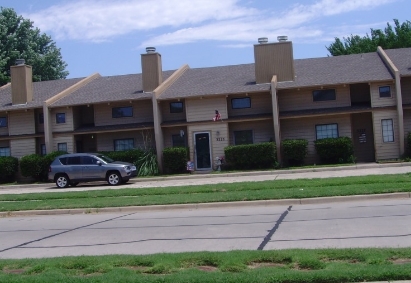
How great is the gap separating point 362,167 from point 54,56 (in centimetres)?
3680

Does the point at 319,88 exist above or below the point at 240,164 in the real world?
above

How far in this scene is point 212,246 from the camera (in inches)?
391

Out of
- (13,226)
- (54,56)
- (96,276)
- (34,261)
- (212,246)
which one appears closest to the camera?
(96,276)

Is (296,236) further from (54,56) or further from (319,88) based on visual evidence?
(54,56)

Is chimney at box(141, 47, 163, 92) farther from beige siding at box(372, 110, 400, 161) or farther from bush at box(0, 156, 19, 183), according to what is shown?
beige siding at box(372, 110, 400, 161)

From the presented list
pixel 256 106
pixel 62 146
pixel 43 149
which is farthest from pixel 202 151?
pixel 43 149

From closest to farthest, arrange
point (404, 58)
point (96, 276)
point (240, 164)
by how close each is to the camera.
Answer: point (96, 276), point (240, 164), point (404, 58)

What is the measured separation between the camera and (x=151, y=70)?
35.1m

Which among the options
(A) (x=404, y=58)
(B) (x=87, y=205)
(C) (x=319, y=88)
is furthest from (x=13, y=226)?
(A) (x=404, y=58)

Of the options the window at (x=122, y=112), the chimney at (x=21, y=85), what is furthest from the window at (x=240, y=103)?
the chimney at (x=21, y=85)

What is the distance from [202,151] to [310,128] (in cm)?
633

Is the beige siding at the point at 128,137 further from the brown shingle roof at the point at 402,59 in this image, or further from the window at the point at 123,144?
the brown shingle roof at the point at 402,59

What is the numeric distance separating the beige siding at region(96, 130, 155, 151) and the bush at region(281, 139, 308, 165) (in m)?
8.18

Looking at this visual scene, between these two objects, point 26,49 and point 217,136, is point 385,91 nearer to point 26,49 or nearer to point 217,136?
point 217,136
